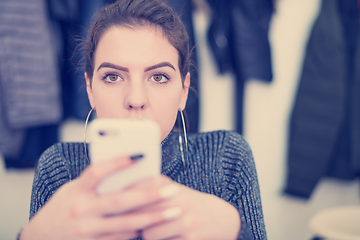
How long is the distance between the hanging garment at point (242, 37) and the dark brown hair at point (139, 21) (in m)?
0.57

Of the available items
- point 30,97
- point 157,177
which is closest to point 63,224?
point 157,177

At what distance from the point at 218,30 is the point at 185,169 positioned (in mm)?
753

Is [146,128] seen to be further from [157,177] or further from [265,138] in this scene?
[265,138]

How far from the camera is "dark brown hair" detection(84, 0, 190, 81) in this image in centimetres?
62

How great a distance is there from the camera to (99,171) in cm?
30

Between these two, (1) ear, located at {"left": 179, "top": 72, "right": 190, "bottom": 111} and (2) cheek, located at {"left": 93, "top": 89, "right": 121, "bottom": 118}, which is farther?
(1) ear, located at {"left": 179, "top": 72, "right": 190, "bottom": 111}

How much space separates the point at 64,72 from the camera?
1.15m

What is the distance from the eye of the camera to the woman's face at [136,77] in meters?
0.54

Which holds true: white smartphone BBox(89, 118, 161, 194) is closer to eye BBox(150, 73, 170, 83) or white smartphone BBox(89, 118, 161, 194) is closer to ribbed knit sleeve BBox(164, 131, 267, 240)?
eye BBox(150, 73, 170, 83)

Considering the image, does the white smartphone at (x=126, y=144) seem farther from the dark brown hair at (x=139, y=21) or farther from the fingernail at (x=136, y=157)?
the dark brown hair at (x=139, y=21)

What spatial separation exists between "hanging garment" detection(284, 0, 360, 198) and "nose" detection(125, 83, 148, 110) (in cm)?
98

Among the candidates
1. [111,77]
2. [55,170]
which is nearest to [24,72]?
[55,170]

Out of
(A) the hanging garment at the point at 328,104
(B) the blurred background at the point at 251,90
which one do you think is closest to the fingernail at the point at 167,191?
(B) the blurred background at the point at 251,90

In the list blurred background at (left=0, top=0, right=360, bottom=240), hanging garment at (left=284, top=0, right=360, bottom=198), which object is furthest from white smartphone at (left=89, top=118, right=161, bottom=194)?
hanging garment at (left=284, top=0, right=360, bottom=198)
